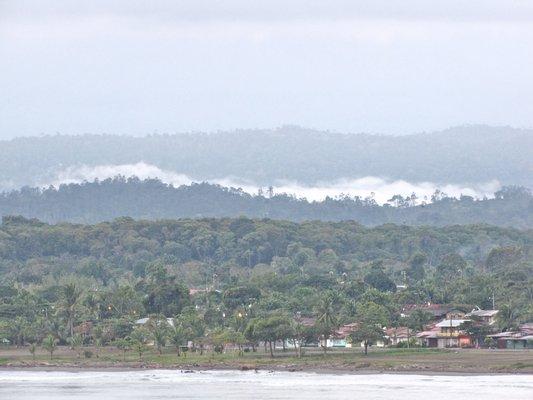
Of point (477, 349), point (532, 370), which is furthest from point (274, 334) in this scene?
point (532, 370)

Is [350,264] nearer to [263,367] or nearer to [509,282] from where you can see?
[509,282]

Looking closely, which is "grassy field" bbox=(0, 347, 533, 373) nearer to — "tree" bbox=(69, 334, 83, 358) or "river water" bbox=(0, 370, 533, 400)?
"tree" bbox=(69, 334, 83, 358)

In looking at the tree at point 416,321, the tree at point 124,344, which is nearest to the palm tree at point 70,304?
the tree at point 124,344

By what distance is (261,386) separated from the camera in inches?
2985

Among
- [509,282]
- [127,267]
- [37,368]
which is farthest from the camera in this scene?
[127,267]

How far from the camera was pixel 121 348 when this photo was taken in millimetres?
103938

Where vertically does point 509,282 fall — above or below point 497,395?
above

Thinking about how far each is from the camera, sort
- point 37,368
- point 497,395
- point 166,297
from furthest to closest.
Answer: point 166,297 < point 37,368 < point 497,395

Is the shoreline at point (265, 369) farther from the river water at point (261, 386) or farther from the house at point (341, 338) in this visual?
the house at point (341, 338)

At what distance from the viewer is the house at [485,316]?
107m

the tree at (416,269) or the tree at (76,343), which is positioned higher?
the tree at (416,269)

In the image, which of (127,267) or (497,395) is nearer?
(497,395)

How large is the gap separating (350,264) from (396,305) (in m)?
63.7

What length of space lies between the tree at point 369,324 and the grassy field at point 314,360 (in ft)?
3.01
